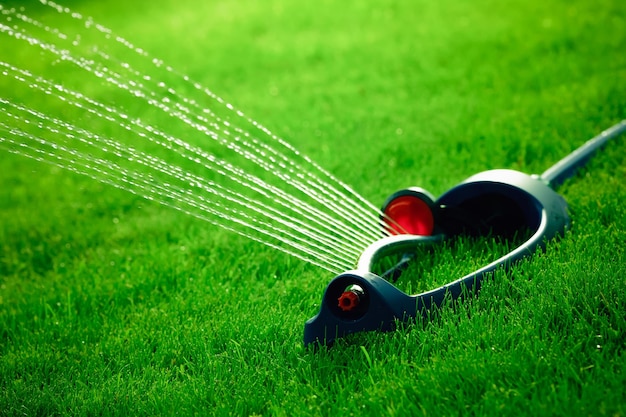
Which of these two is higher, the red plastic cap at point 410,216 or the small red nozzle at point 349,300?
the red plastic cap at point 410,216

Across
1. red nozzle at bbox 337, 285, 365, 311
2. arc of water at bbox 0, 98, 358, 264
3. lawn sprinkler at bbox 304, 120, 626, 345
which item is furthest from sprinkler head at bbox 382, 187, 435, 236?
red nozzle at bbox 337, 285, 365, 311

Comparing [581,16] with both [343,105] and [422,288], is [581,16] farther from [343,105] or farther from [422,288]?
[422,288]

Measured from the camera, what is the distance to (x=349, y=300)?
7.70ft

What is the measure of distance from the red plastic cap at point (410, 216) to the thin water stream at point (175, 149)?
0.29ft

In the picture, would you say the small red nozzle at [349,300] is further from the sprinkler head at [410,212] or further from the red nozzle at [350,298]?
the sprinkler head at [410,212]

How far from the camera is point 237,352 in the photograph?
2533 mm

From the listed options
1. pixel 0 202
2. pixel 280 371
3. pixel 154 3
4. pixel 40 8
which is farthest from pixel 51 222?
pixel 40 8

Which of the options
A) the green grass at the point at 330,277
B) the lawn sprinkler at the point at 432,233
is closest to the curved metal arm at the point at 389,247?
the lawn sprinkler at the point at 432,233

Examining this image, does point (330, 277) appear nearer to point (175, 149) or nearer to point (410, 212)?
point (410, 212)

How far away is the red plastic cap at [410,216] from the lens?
2.99 meters

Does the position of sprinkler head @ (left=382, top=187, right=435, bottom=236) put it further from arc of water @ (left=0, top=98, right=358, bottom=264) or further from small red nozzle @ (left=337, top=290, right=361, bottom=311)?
small red nozzle @ (left=337, top=290, right=361, bottom=311)

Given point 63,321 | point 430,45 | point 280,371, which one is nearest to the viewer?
point 280,371

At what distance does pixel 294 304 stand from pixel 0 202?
2.59 metres

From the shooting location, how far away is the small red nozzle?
7.68 feet
